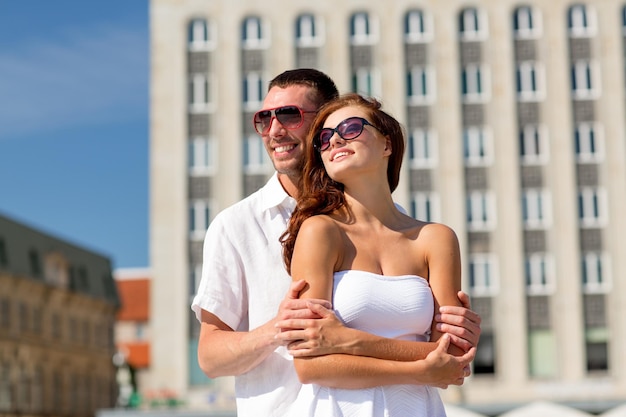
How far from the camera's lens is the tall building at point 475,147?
51.1 metres

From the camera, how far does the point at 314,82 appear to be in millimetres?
Answer: 5715

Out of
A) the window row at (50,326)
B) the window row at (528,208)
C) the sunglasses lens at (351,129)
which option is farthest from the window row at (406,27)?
the sunglasses lens at (351,129)

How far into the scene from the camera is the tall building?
51125 mm

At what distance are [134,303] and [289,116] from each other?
283 ft

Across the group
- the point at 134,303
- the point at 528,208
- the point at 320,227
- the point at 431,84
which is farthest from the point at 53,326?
the point at 320,227

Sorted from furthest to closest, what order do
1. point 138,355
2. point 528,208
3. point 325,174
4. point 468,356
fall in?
point 138,355 → point 528,208 → point 325,174 → point 468,356

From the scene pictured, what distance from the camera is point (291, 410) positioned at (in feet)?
16.1

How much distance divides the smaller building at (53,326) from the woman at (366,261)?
63.9m

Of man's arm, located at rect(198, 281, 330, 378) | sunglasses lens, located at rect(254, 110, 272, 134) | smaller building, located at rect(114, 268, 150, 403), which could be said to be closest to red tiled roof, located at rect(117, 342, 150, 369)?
smaller building, located at rect(114, 268, 150, 403)

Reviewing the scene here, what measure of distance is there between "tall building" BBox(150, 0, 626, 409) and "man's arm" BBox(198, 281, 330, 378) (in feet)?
151

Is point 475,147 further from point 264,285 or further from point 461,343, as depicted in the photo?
point 461,343

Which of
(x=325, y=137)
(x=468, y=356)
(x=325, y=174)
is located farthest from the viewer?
(x=325, y=174)

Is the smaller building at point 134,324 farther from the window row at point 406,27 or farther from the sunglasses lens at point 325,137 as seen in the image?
the sunglasses lens at point 325,137

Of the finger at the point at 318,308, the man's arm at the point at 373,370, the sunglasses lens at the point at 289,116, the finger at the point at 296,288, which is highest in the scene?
the sunglasses lens at the point at 289,116
